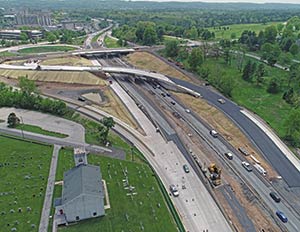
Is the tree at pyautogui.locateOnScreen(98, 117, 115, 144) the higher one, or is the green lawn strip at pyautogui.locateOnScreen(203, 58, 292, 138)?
the tree at pyautogui.locateOnScreen(98, 117, 115, 144)

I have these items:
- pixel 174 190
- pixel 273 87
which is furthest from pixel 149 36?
pixel 174 190

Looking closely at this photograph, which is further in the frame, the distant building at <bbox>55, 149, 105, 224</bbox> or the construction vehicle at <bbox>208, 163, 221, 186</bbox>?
the construction vehicle at <bbox>208, 163, 221, 186</bbox>

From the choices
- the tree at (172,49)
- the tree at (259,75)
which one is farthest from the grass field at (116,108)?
the tree at (259,75)

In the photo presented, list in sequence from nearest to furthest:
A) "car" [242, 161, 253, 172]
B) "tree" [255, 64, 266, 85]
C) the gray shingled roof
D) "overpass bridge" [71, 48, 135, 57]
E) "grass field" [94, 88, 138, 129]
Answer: the gray shingled roof
"car" [242, 161, 253, 172]
"grass field" [94, 88, 138, 129]
"tree" [255, 64, 266, 85]
"overpass bridge" [71, 48, 135, 57]

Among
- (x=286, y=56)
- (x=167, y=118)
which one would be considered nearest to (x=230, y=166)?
(x=167, y=118)

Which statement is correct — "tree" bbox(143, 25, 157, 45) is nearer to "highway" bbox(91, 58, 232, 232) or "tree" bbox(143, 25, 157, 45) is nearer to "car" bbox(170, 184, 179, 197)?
"highway" bbox(91, 58, 232, 232)

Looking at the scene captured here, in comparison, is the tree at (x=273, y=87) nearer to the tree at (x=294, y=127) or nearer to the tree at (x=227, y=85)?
the tree at (x=227, y=85)

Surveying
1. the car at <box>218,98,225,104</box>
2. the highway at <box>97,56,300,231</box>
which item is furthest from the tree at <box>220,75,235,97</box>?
the highway at <box>97,56,300,231</box>
